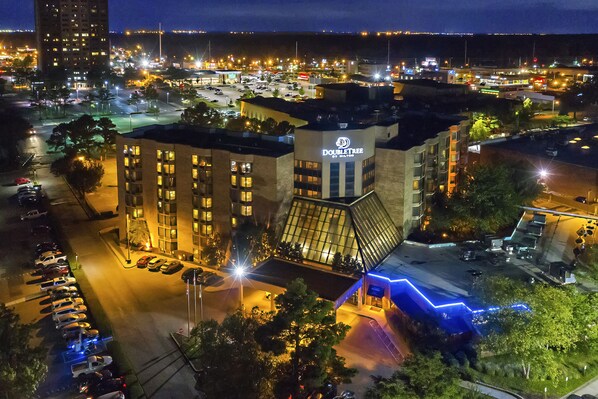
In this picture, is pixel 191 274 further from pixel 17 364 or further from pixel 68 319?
pixel 17 364

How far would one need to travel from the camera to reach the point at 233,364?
26906 mm

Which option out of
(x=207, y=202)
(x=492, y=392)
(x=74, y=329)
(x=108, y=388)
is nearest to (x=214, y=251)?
(x=207, y=202)

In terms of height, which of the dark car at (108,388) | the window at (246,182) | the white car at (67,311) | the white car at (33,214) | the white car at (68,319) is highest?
the window at (246,182)

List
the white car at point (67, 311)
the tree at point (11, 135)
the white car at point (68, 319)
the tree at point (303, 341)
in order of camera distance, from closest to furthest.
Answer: the tree at point (303, 341), the white car at point (68, 319), the white car at point (67, 311), the tree at point (11, 135)

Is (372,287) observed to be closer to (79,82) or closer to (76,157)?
(76,157)

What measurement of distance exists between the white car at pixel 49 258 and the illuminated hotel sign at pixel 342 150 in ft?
73.9

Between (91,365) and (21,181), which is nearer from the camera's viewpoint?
(91,365)

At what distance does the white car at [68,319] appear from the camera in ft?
125

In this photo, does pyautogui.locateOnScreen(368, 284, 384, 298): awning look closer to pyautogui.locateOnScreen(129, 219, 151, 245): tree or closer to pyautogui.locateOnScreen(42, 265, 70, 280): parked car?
pyautogui.locateOnScreen(129, 219, 151, 245): tree

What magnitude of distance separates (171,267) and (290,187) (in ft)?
36.0

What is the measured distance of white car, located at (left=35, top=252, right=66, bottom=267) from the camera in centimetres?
4797

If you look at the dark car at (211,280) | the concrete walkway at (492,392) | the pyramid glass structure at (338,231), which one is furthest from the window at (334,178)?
the concrete walkway at (492,392)

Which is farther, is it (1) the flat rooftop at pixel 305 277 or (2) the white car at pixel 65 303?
(2) the white car at pixel 65 303

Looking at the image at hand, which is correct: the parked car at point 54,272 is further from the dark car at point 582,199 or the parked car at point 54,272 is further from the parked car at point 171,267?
the dark car at point 582,199
